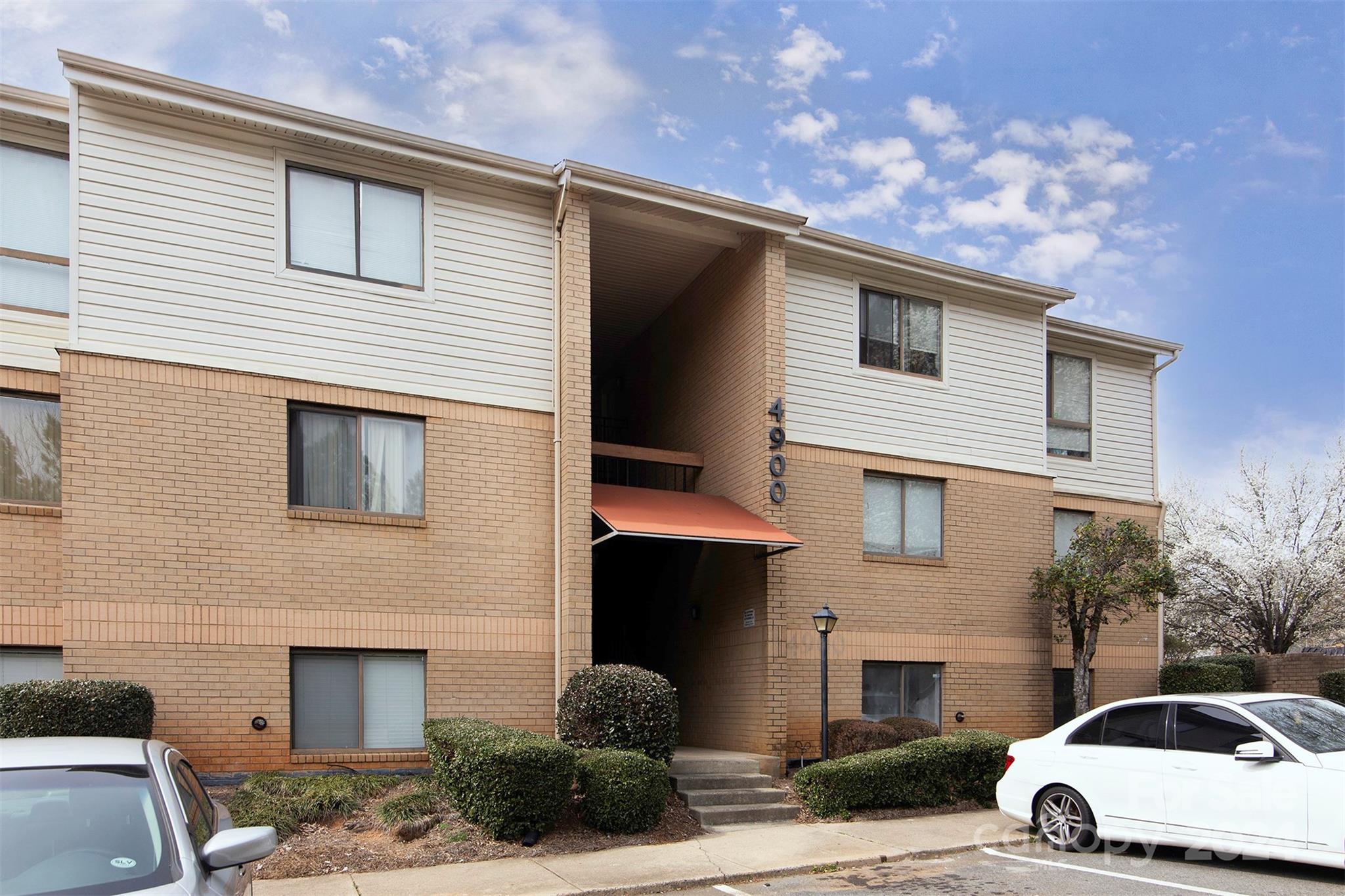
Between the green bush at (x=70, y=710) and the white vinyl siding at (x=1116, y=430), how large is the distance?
1483 cm

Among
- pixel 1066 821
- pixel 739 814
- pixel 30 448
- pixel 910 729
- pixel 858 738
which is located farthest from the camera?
pixel 910 729

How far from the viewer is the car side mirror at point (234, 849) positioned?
191 inches

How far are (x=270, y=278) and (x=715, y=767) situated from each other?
787cm

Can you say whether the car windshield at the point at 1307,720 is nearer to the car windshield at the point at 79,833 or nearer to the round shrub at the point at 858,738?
the round shrub at the point at 858,738

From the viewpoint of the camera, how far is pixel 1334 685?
752 inches

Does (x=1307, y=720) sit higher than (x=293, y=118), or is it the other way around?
(x=293, y=118)

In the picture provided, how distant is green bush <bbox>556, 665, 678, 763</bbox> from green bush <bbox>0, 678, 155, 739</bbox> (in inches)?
174

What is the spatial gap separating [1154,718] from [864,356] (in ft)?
26.7

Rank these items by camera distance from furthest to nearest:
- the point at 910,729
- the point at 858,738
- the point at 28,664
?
the point at 910,729, the point at 858,738, the point at 28,664

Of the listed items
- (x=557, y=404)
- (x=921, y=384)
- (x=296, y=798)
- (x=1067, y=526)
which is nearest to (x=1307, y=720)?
(x=921, y=384)

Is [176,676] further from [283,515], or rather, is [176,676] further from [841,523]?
[841,523]

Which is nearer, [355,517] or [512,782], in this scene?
[512,782]

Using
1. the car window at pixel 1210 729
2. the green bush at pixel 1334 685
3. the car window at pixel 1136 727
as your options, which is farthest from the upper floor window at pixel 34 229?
the green bush at pixel 1334 685

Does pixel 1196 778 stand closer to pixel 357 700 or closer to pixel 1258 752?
pixel 1258 752
